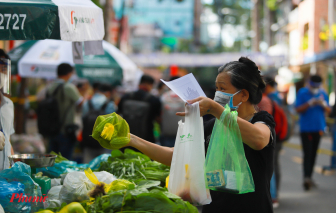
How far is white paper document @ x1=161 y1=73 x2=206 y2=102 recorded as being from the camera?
2295mm

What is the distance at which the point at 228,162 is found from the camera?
226cm

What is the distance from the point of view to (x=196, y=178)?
7.51ft

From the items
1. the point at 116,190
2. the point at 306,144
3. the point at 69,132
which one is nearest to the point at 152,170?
the point at 116,190

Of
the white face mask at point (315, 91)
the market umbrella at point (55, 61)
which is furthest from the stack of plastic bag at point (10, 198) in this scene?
the white face mask at point (315, 91)

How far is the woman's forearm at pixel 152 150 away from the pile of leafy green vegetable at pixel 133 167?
1.43 feet

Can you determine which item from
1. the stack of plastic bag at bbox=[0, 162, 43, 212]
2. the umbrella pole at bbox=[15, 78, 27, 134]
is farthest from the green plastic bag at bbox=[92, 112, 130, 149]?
the umbrella pole at bbox=[15, 78, 27, 134]

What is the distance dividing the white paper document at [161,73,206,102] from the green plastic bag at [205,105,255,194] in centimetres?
22

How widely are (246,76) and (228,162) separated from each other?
59 cm

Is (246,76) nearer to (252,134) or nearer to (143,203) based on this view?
(252,134)

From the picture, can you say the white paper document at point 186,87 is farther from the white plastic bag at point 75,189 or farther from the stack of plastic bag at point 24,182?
the stack of plastic bag at point 24,182

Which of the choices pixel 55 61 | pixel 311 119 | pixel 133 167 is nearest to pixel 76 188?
pixel 133 167

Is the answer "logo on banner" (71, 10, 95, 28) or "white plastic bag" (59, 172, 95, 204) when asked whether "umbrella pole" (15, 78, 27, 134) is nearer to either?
"logo on banner" (71, 10, 95, 28)

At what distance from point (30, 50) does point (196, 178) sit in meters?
6.58

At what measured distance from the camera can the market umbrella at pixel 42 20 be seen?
2.71 meters
